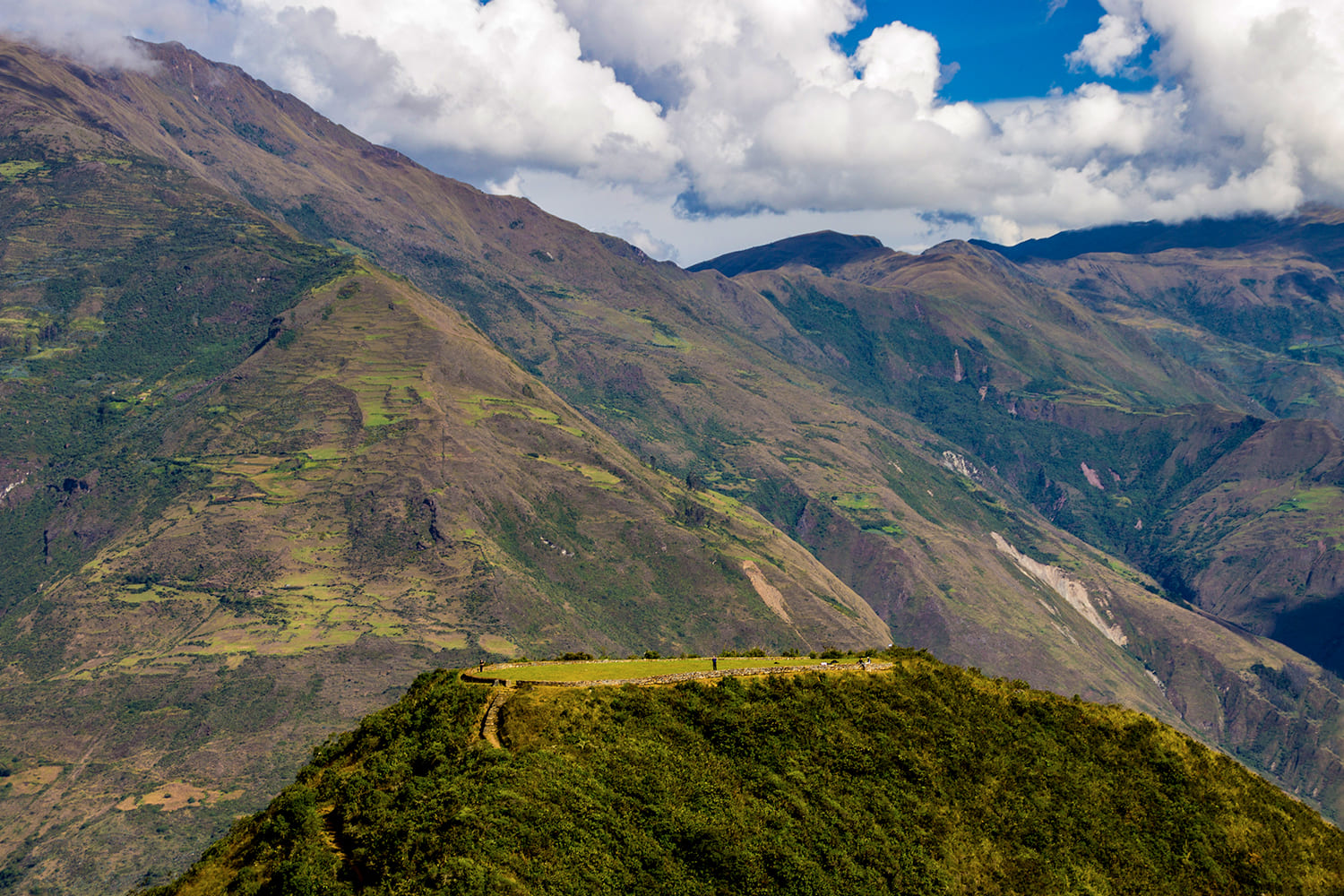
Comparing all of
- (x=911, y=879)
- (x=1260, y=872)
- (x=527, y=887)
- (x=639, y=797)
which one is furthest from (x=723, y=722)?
(x=1260, y=872)

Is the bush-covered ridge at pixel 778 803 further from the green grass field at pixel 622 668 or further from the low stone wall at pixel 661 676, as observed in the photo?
the green grass field at pixel 622 668

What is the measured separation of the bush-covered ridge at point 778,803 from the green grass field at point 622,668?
12.9ft

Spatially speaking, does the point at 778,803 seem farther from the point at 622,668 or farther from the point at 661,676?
the point at 622,668

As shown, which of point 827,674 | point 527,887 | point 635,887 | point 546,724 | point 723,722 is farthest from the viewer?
point 827,674

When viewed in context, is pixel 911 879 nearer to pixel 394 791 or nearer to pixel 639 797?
pixel 639 797

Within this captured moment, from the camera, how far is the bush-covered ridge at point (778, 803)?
64.1m

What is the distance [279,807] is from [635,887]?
26.3 metres

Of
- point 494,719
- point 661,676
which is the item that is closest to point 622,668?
point 661,676

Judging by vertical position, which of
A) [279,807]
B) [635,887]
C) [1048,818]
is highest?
[1048,818]

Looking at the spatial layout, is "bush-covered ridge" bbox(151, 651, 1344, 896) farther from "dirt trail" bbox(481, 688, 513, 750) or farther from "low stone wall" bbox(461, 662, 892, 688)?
"low stone wall" bbox(461, 662, 892, 688)

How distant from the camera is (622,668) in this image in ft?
294

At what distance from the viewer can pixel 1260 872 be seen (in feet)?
252

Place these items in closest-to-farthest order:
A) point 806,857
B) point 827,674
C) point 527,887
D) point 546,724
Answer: point 527,887
point 806,857
point 546,724
point 827,674

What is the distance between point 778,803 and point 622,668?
838 inches
